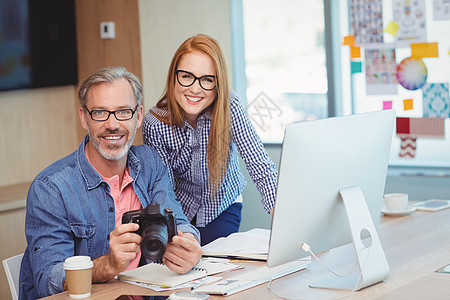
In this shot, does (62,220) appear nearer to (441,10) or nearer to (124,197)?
(124,197)

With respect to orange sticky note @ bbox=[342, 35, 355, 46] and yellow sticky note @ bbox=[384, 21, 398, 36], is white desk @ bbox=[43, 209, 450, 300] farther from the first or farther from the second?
orange sticky note @ bbox=[342, 35, 355, 46]

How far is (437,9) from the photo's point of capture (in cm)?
350

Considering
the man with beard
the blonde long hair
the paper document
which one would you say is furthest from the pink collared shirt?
the blonde long hair

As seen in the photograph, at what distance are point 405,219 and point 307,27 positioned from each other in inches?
77.4

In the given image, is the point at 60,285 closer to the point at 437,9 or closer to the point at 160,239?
the point at 160,239

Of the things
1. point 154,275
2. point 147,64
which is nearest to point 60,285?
point 154,275

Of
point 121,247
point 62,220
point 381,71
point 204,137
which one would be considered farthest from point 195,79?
point 381,71

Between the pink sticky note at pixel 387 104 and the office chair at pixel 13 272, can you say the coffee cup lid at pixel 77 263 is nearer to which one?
the office chair at pixel 13 272

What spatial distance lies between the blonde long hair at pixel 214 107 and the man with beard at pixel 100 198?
0.32m

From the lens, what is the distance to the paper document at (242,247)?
2.01 m

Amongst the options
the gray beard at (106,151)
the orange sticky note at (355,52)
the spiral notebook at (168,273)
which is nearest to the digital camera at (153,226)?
the spiral notebook at (168,273)

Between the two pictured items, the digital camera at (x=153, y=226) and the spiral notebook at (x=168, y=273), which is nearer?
the digital camera at (x=153, y=226)

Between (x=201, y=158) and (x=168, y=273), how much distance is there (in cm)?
81

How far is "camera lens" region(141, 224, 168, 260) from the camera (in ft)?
5.54
